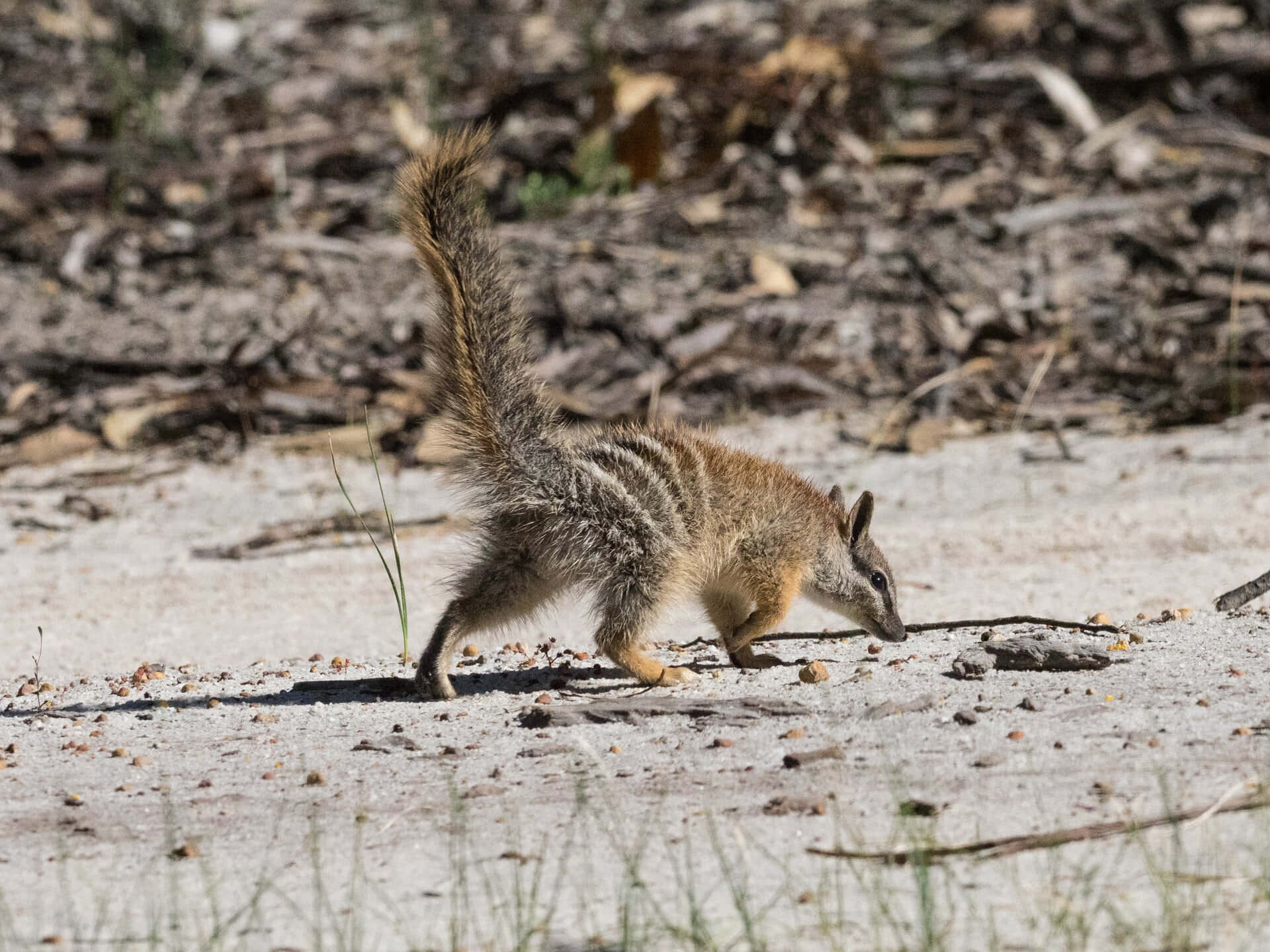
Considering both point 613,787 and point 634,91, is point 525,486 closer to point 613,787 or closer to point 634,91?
point 613,787

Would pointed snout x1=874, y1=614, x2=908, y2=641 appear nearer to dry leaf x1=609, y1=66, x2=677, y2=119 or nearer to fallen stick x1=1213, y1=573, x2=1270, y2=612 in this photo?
fallen stick x1=1213, y1=573, x2=1270, y2=612

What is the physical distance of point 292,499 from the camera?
8570mm

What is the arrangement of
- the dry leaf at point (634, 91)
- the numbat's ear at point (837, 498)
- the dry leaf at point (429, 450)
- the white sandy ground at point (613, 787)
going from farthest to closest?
the dry leaf at point (634, 91) → the dry leaf at point (429, 450) → the numbat's ear at point (837, 498) → the white sandy ground at point (613, 787)

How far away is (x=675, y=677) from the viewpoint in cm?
528

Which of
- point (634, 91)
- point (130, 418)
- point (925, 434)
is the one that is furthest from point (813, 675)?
point (634, 91)

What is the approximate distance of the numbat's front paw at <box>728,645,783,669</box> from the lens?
554cm

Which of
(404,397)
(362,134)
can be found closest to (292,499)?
(404,397)

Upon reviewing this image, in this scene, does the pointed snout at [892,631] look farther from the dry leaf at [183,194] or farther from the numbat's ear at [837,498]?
the dry leaf at [183,194]

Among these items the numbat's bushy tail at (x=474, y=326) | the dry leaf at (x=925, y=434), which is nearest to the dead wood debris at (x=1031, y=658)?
the numbat's bushy tail at (x=474, y=326)

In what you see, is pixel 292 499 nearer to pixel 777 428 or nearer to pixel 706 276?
pixel 777 428

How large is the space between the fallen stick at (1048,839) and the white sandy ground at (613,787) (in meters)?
0.03

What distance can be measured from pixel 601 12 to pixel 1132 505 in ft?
25.7

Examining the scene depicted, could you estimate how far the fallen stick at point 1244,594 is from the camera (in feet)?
17.3

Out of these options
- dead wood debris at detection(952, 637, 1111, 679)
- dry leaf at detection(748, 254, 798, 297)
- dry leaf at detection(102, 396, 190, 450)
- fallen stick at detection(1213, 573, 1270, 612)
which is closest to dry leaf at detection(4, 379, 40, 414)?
dry leaf at detection(102, 396, 190, 450)
